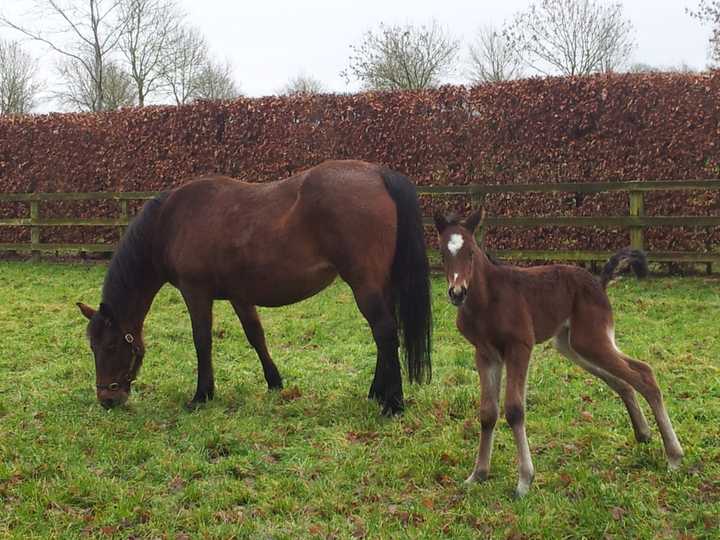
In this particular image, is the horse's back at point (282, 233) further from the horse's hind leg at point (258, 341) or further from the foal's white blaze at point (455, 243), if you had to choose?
the foal's white blaze at point (455, 243)

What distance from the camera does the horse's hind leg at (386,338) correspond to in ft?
16.5

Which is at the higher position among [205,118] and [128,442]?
[205,118]

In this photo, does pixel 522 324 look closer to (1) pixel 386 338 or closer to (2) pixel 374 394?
(1) pixel 386 338

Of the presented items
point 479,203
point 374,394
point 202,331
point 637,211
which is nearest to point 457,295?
point 374,394

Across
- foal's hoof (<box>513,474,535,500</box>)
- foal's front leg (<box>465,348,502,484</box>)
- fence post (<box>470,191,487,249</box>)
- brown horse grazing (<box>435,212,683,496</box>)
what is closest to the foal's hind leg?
brown horse grazing (<box>435,212,683,496</box>)

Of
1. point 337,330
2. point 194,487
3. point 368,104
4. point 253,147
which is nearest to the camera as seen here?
point 194,487

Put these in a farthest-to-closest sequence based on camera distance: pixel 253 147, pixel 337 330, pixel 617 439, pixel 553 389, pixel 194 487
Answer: pixel 253 147
pixel 337 330
pixel 553 389
pixel 617 439
pixel 194 487

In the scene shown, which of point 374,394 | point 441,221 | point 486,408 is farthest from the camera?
point 374,394

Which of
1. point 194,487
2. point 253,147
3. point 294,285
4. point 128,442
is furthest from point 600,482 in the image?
point 253,147

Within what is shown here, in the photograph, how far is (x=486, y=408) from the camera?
3.88 m

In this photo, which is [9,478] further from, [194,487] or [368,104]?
[368,104]

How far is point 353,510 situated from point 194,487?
0.95 m

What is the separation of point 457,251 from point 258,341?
109 inches

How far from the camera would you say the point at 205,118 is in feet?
42.1
